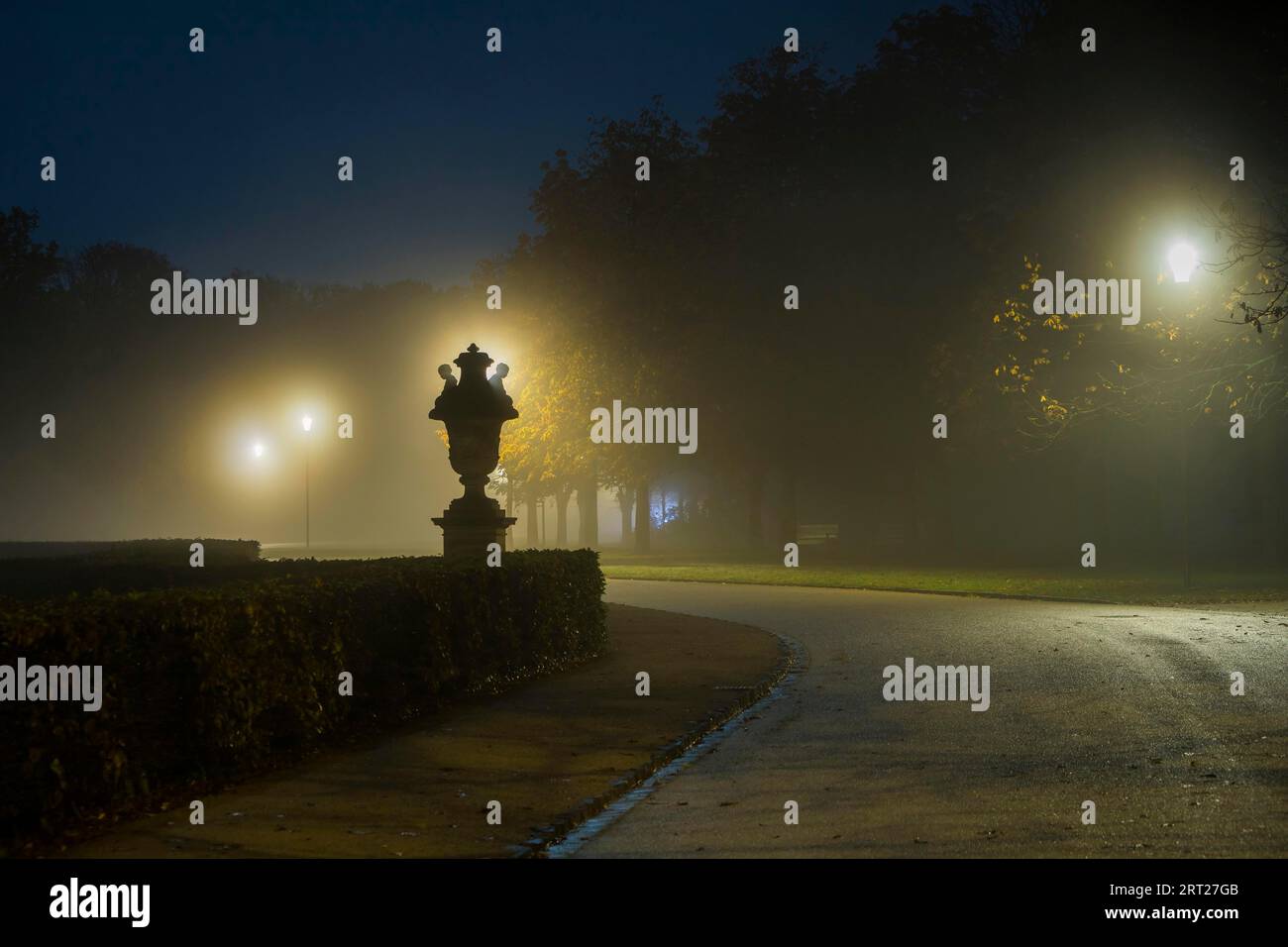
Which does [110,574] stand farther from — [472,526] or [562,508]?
[562,508]

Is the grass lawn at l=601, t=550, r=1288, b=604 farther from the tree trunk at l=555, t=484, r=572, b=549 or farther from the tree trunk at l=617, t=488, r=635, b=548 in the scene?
the tree trunk at l=617, t=488, r=635, b=548

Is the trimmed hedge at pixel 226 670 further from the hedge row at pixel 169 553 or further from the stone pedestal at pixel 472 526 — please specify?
the hedge row at pixel 169 553

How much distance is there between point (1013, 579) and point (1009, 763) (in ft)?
84.5

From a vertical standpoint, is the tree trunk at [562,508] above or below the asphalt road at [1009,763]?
above

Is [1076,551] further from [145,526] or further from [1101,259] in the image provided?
[145,526]

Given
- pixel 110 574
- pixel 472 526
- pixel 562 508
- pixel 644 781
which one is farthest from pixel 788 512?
pixel 644 781

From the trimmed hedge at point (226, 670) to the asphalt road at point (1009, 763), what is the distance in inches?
110

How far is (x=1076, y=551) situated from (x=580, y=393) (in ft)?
67.3

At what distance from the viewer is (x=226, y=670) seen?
31.4 ft

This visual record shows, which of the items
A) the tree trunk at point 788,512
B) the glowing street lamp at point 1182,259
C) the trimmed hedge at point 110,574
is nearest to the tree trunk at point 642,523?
the tree trunk at point 788,512

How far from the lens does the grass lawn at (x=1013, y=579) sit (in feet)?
98.1

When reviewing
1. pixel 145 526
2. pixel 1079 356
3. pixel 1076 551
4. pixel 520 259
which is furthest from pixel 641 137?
pixel 145 526
